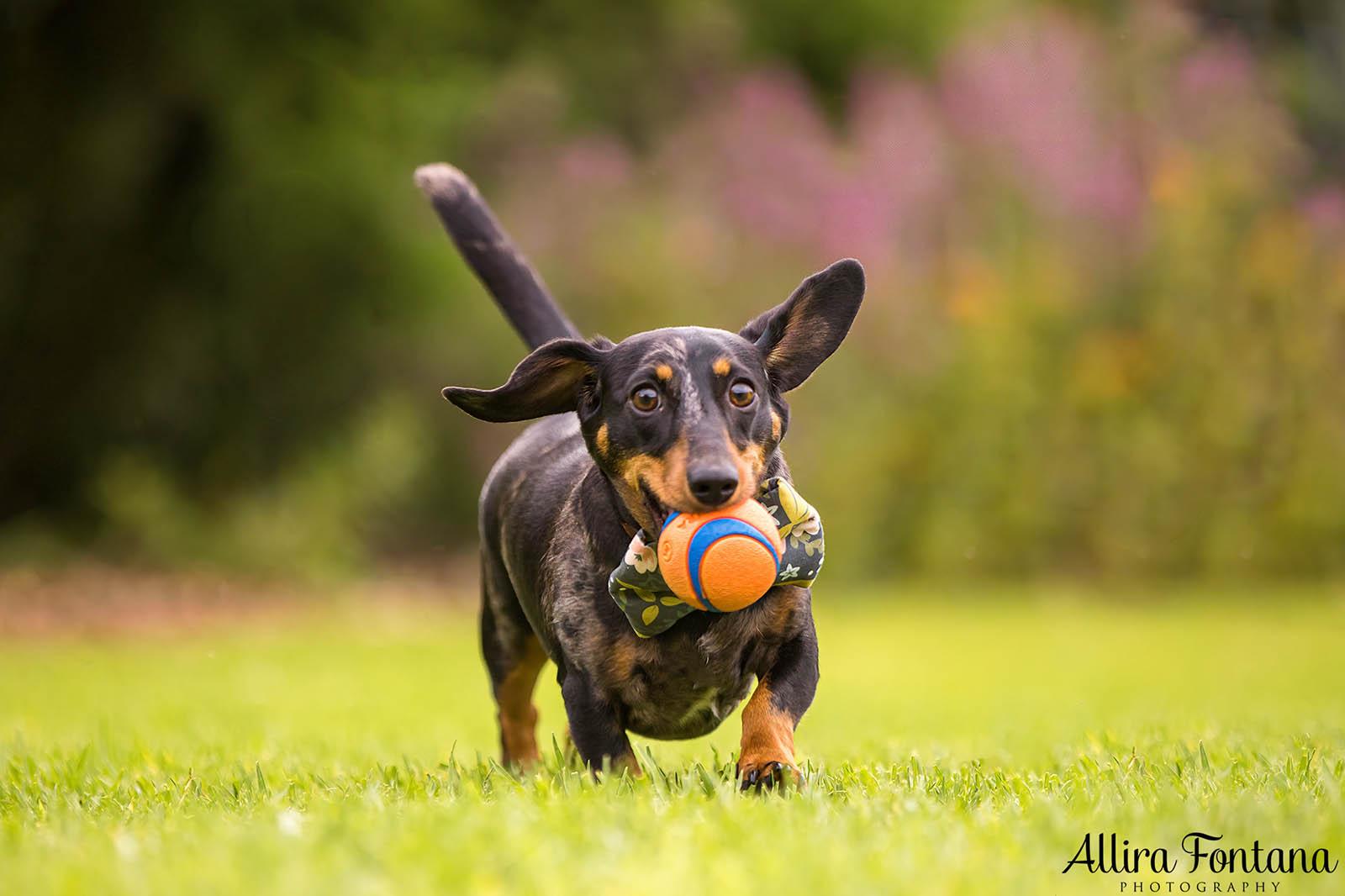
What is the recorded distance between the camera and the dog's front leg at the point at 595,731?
11.6 feet

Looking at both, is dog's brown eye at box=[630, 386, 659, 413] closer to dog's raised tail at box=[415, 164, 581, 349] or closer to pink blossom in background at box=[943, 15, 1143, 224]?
dog's raised tail at box=[415, 164, 581, 349]

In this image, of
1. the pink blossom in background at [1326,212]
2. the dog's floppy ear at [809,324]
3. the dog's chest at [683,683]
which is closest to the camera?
the dog's chest at [683,683]

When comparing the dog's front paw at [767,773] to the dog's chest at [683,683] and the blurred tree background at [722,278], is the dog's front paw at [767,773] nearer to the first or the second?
the dog's chest at [683,683]

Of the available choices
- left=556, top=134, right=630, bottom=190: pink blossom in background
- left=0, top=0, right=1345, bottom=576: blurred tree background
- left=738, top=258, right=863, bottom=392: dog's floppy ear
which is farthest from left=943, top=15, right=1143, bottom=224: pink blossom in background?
left=738, top=258, right=863, bottom=392: dog's floppy ear

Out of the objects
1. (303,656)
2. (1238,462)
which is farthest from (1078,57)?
(303,656)

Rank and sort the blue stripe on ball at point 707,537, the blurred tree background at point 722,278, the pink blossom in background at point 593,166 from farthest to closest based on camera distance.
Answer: the pink blossom in background at point 593,166
the blurred tree background at point 722,278
the blue stripe on ball at point 707,537

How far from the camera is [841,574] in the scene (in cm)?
1373

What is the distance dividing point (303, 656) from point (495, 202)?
22.4 feet

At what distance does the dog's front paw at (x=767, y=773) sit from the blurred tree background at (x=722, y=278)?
399 inches

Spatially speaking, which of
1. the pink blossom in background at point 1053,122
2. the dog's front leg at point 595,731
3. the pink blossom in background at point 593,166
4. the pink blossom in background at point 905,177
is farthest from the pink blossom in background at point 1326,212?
the dog's front leg at point 595,731

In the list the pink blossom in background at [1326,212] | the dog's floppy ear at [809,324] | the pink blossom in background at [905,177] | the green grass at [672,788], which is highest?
the pink blossom in background at [905,177]

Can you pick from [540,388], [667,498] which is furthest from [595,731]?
[540,388]

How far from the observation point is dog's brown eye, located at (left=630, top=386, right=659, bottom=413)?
345cm

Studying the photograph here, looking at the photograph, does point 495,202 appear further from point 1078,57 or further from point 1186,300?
point 1186,300
